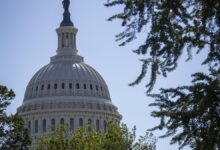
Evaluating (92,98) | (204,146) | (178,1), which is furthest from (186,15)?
(92,98)

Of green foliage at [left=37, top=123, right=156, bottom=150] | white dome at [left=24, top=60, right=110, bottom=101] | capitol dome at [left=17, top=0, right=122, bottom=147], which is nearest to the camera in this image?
green foliage at [left=37, top=123, right=156, bottom=150]

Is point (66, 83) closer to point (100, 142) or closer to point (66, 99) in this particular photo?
point (66, 99)

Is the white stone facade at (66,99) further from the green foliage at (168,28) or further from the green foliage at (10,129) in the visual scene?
the green foliage at (168,28)

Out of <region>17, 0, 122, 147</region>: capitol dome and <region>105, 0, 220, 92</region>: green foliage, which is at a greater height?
<region>17, 0, 122, 147</region>: capitol dome

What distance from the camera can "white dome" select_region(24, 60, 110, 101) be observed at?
→ 185875mm

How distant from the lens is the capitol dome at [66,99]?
595 feet

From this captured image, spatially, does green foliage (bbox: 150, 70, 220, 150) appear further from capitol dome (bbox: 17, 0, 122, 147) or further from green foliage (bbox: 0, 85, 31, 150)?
capitol dome (bbox: 17, 0, 122, 147)

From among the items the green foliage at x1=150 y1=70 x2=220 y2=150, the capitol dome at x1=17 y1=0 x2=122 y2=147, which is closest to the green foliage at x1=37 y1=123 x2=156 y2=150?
the green foliage at x1=150 y1=70 x2=220 y2=150

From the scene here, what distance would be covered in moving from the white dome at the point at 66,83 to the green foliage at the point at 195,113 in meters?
168

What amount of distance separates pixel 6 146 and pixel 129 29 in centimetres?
4086

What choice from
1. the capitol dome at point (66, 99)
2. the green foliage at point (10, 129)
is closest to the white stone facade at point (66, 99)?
the capitol dome at point (66, 99)

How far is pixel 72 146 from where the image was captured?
55.2m

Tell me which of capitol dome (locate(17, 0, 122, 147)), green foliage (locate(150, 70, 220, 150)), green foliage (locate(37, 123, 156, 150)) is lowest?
green foliage (locate(150, 70, 220, 150))

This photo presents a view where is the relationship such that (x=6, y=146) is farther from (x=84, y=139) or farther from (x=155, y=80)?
(x=155, y=80)
